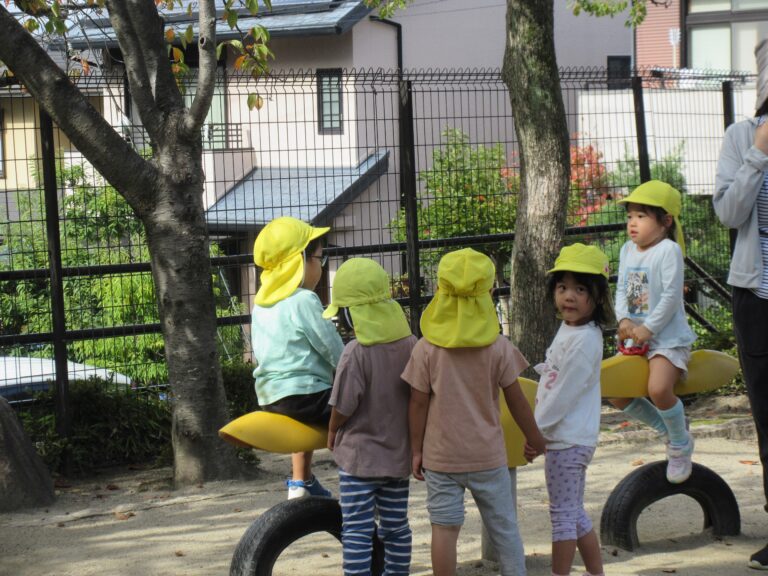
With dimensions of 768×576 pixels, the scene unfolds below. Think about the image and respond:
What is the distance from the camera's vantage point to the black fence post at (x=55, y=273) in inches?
290

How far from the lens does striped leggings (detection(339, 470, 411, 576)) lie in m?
4.25

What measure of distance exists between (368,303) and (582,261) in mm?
939

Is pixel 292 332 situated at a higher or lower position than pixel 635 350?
higher

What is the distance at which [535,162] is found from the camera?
8.02 metres

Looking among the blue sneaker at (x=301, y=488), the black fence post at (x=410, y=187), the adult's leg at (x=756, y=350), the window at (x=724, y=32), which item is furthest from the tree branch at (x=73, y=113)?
the window at (x=724, y=32)

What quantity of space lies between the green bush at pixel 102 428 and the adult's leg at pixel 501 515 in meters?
3.74

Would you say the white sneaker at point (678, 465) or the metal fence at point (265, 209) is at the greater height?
the metal fence at point (265, 209)

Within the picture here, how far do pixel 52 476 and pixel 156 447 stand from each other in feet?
2.46

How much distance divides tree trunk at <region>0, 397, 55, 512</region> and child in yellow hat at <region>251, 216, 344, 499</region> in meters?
2.11

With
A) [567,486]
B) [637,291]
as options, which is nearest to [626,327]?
[637,291]

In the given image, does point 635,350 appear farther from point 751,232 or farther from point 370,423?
point 370,423

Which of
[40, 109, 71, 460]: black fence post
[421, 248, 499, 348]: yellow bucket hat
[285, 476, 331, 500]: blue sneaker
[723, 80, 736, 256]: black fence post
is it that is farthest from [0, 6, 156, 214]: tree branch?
[723, 80, 736, 256]: black fence post

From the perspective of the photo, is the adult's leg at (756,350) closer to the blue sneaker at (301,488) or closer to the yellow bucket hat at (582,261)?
the yellow bucket hat at (582,261)

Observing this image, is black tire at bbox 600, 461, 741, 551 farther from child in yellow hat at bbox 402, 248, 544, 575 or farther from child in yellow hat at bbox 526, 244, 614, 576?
child in yellow hat at bbox 402, 248, 544, 575
